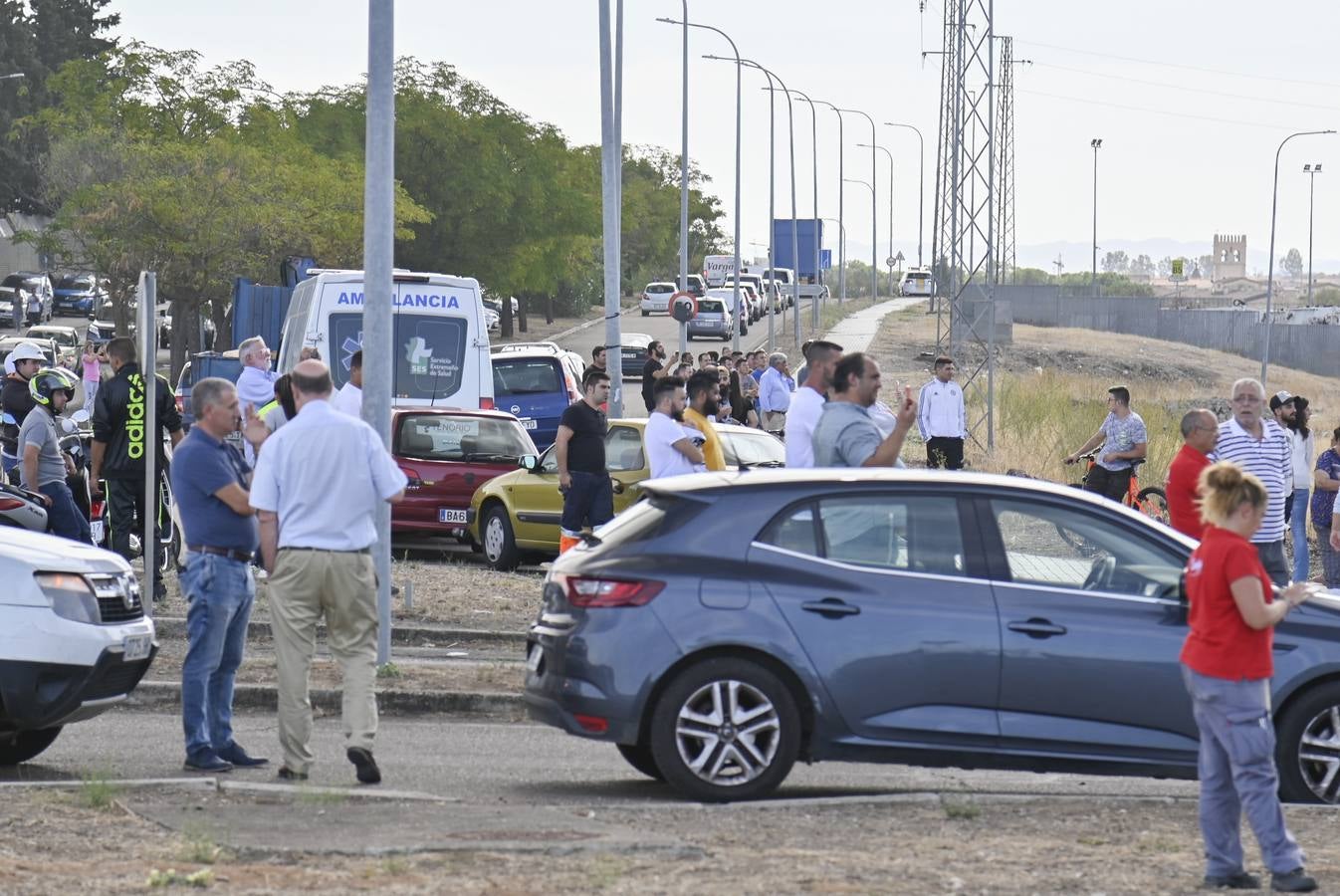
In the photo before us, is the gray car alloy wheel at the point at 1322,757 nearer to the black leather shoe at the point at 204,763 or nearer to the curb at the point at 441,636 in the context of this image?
the black leather shoe at the point at 204,763

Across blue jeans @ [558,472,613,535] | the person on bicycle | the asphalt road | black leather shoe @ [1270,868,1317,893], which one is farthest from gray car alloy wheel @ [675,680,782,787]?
the person on bicycle

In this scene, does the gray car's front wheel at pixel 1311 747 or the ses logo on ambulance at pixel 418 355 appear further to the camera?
the ses logo on ambulance at pixel 418 355

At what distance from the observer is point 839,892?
6434 mm

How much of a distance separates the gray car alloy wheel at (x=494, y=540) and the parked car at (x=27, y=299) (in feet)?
197

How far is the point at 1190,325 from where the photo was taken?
84.5 meters

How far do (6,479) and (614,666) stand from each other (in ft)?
28.7

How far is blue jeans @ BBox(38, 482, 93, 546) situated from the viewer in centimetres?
1380

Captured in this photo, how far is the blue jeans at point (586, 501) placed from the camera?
14984 millimetres

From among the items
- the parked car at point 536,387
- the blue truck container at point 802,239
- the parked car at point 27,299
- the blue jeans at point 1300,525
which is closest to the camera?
the blue jeans at point 1300,525

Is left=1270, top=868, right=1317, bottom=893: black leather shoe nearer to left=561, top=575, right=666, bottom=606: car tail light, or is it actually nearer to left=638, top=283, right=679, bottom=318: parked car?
left=561, top=575, right=666, bottom=606: car tail light

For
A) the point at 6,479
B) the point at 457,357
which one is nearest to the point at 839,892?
the point at 6,479

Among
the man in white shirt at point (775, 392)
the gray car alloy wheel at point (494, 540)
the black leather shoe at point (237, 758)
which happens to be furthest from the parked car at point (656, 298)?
the black leather shoe at point (237, 758)

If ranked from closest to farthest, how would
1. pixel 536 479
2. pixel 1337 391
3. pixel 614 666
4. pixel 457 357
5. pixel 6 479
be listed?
Result: pixel 614 666 < pixel 6 479 < pixel 536 479 < pixel 457 357 < pixel 1337 391

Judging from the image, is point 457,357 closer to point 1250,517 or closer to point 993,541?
point 993,541
